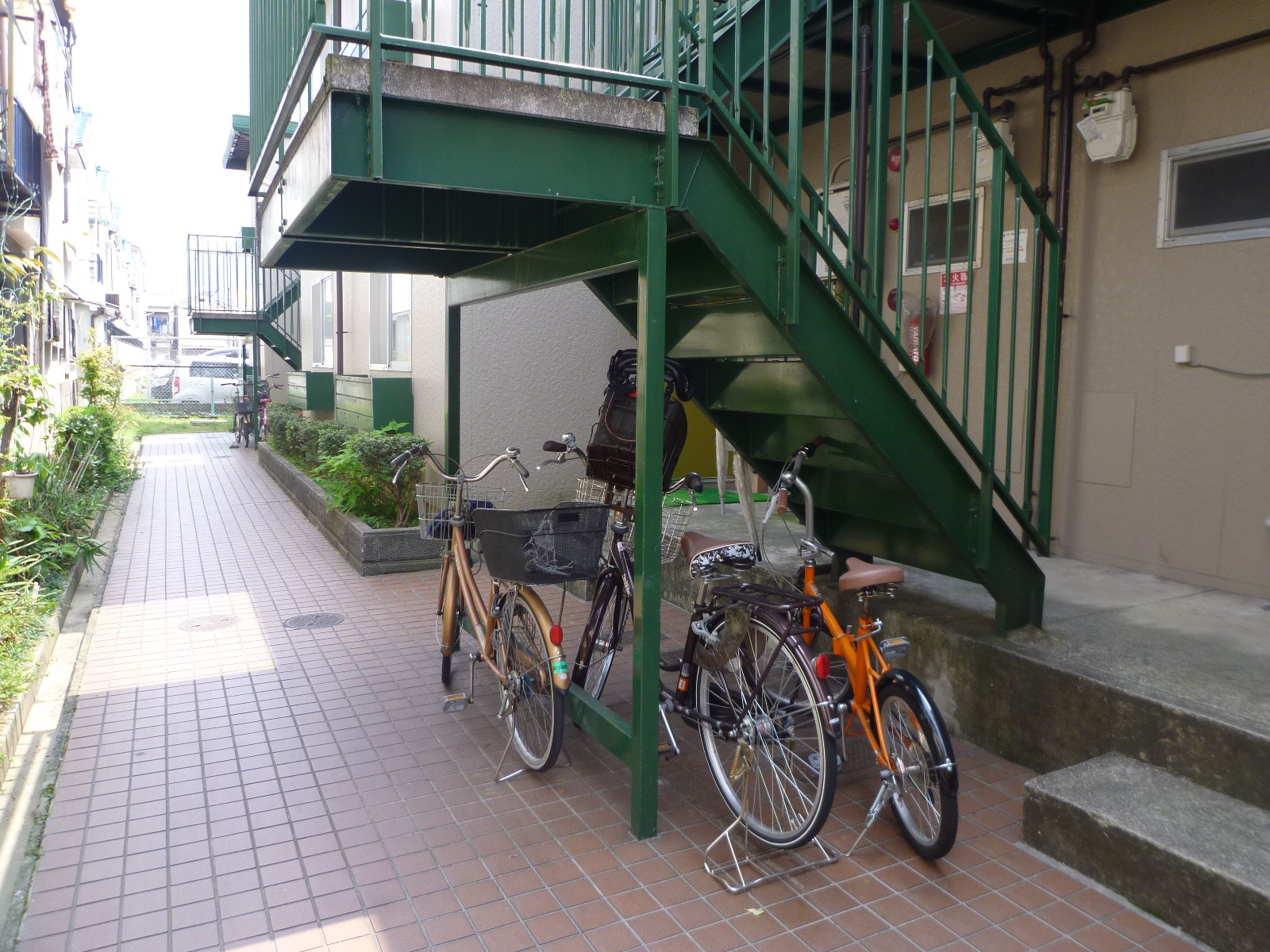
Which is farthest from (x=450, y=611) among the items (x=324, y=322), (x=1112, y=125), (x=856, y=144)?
(x=324, y=322)

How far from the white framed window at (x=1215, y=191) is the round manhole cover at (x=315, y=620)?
5339mm

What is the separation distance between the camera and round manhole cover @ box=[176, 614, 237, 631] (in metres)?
5.94

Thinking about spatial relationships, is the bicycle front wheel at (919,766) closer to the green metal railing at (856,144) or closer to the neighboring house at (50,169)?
the green metal railing at (856,144)

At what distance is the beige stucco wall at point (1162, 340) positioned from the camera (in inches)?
186

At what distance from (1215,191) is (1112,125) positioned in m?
0.64

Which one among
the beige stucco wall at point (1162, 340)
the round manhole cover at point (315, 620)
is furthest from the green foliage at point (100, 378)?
the beige stucco wall at point (1162, 340)

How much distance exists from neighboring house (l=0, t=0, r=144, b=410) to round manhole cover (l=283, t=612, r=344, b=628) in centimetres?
343

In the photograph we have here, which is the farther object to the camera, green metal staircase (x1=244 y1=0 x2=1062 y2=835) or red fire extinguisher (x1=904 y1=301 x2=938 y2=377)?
red fire extinguisher (x1=904 y1=301 x2=938 y2=377)

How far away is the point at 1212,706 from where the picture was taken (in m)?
3.21

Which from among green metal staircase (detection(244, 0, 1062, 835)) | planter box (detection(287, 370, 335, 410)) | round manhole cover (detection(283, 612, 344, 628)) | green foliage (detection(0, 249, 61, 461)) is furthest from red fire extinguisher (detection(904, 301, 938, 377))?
planter box (detection(287, 370, 335, 410))

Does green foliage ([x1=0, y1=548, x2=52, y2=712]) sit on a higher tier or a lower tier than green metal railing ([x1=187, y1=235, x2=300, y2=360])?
lower

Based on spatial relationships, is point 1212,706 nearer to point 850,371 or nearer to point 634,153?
point 850,371

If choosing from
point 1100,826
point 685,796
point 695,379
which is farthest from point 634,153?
point 1100,826

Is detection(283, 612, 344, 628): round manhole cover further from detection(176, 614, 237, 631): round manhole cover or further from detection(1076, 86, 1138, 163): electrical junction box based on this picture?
detection(1076, 86, 1138, 163): electrical junction box
